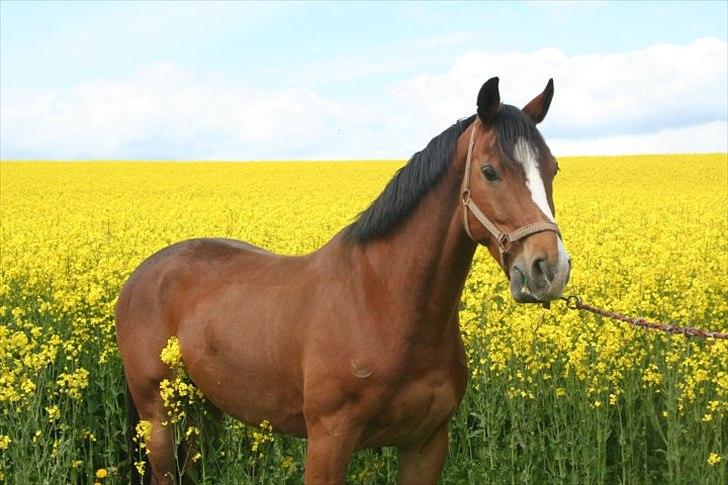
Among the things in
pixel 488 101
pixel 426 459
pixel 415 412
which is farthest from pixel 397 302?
pixel 488 101

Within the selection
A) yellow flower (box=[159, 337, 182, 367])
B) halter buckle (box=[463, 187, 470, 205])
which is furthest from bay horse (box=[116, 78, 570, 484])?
yellow flower (box=[159, 337, 182, 367])

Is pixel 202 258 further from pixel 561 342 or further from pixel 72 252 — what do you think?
pixel 72 252

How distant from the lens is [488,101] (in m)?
3.40

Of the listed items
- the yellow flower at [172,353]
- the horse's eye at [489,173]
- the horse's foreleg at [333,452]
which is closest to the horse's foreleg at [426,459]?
the horse's foreleg at [333,452]

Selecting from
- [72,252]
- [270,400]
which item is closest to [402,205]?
[270,400]

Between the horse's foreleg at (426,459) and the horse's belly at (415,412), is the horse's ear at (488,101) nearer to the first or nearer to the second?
the horse's belly at (415,412)

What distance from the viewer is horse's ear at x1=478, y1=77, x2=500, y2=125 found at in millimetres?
3328

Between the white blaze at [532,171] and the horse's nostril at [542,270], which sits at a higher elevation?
the white blaze at [532,171]

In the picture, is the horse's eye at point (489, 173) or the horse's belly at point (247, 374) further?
the horse's belly at point (247, 374)

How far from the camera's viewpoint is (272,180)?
43781 millimetres

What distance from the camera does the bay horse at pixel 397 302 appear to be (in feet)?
11.1

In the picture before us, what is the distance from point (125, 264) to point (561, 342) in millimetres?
5847

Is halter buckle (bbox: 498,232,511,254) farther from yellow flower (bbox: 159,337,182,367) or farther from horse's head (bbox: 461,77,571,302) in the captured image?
yellow flower (bbox: 159,337,182,367)

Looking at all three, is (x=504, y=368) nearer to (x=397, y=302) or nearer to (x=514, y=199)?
(x=397, y=302)
